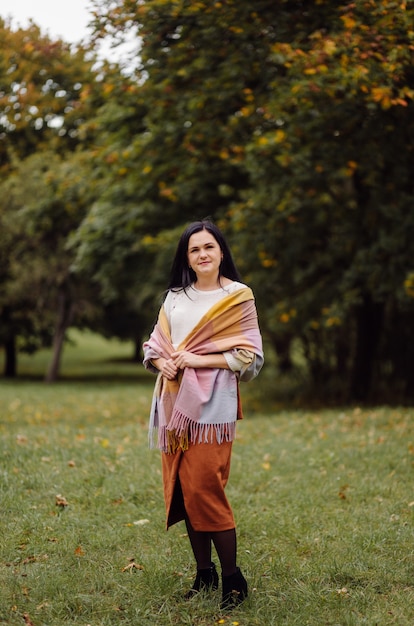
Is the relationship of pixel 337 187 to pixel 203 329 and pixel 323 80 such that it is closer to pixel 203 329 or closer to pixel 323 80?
pixel 323 80

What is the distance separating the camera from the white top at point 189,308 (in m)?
3.80

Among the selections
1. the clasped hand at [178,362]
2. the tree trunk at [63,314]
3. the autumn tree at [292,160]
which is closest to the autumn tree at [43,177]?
the tree trunk at [63,314]

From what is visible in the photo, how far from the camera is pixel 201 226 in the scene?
391 centimetres

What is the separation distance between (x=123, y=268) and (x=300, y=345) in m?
4.48

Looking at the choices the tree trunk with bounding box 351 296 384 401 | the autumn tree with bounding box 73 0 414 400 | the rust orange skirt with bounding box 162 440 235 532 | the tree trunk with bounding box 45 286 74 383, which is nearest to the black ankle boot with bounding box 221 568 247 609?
the rust orange skirt with bounding box 162 440 235 532

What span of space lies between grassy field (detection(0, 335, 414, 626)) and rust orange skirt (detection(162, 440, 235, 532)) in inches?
18.8

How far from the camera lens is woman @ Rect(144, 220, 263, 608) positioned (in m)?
3.64

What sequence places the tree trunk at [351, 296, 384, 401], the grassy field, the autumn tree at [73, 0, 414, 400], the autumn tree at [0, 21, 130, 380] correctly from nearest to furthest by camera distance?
the grassy field < the autumn tree at [73, 0, 414, 400] < the autumn tree at [0, 21, 130, 380] < the tree trunk at [351, 296, 384, 401]

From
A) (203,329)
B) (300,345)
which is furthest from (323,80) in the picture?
(300,345)

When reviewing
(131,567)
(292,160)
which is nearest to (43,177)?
(292,160)

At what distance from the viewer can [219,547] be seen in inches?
146

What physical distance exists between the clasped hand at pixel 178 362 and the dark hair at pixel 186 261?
45 cm

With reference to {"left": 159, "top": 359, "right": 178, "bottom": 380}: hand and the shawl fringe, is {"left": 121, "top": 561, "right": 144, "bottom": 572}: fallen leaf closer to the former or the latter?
the shawl fringe

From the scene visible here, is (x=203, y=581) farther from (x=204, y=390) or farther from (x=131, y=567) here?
(x=204, y=390)
